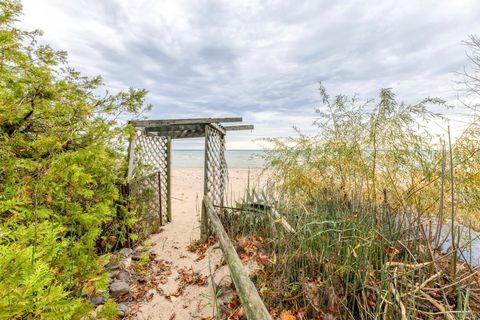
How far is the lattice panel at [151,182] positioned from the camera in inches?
191

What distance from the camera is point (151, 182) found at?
5512 mm

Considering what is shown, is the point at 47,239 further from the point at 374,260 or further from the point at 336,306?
the point at 374,260

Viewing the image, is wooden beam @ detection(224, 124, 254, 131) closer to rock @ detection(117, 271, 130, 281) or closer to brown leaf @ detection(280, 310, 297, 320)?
rock @ detection(117, 271, 130, 281)

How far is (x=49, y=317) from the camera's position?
1087 millimetres

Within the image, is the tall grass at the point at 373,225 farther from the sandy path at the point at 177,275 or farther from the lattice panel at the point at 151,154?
the lattice panel at the point at 151,154

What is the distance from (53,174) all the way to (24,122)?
683 mm

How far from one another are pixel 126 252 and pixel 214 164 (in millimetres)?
2650

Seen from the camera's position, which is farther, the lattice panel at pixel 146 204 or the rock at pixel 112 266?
the lattice panel at pixel 146 204

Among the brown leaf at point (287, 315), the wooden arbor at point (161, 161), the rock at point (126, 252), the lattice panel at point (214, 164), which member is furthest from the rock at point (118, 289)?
the lattice panel at point (214, 164)

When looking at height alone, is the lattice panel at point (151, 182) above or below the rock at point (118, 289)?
above

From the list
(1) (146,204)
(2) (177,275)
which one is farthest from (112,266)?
(1) (146,204)

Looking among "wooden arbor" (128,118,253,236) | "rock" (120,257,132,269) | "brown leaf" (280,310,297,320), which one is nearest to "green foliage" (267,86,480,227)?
"brown leaf" (280,310,297,320)

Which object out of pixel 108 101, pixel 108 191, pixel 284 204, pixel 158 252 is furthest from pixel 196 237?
pixel 108 101

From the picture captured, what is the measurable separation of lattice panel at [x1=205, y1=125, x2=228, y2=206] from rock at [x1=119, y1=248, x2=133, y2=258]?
1.81 meters
